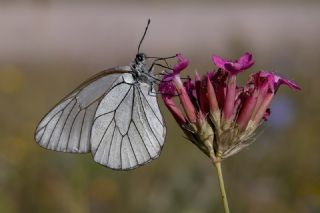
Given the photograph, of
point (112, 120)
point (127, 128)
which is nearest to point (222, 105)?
point (127, 128)

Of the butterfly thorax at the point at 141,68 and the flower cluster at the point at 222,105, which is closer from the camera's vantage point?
the flower cluster at the point at 222,105

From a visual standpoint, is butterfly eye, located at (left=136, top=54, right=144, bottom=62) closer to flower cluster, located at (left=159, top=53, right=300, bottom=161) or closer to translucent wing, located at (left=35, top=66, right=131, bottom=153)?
translucent wing, located at (left=35, top=66, right=131, bottom=153)

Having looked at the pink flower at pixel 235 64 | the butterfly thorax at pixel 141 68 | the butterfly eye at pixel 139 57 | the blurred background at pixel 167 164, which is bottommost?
the blurred background at pixel 167 164

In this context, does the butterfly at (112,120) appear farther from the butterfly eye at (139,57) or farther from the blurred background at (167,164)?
the blurred background at (167,164)

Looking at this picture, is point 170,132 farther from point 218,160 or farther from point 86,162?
point 218,160

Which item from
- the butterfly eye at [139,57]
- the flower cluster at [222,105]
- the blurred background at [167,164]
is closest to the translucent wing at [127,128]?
the butterfly eye at [139,57]

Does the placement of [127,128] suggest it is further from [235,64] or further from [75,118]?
[235,64]
